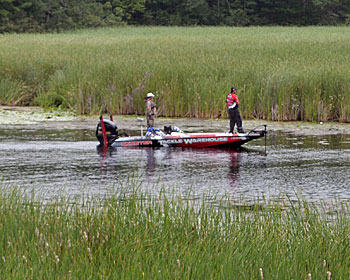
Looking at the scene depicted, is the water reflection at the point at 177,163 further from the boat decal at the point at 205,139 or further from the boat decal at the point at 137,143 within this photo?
the boat decal at the point at 205,139

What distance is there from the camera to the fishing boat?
18891mm

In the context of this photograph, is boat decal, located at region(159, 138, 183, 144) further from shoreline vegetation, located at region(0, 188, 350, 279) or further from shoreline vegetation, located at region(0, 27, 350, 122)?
shoreline vegetation, located at region(0, 188, 350, 279)

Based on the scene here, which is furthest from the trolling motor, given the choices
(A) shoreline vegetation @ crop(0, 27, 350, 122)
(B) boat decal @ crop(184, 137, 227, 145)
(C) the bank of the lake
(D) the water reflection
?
(A) shoreline vegetation @ crop(0, 27, 350, 122)

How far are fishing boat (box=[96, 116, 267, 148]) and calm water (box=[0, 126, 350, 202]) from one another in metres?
0.26

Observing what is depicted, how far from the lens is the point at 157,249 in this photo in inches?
277

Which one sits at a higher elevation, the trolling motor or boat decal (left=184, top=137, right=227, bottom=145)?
the trolling motor

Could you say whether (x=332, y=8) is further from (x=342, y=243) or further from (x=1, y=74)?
(x=342, y=243)

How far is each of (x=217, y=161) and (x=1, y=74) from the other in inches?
642

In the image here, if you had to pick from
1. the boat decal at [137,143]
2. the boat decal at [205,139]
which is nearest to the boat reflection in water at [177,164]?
the boat decal at [137,143]

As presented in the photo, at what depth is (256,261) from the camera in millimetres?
6590

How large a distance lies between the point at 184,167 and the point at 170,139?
135 inches

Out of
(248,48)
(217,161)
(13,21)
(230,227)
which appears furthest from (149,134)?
(13,21)

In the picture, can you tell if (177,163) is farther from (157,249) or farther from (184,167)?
(157,249)

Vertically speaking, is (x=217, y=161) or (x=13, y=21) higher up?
(x=13, y=21)
